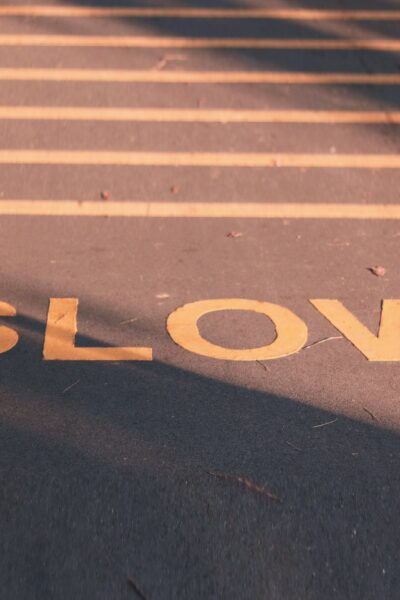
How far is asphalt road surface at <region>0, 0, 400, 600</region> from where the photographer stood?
3984mm

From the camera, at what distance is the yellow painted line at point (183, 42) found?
9680 millimetres

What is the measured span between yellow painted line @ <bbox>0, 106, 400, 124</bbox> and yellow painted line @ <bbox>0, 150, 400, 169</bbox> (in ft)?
1.92

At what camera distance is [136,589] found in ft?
12.2

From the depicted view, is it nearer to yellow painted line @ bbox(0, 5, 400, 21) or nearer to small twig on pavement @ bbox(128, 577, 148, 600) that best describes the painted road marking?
small twig on pavement @ bbox(128, 577, 148, 600)

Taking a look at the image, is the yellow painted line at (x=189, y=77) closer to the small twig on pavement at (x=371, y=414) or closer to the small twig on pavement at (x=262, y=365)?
the small twig on pavement at (x=262, y=365)

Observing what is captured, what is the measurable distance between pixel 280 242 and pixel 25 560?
3388 mm

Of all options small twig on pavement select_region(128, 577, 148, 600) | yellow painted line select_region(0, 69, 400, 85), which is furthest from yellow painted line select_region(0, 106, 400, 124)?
small twig on pavement select_region(128, 577, 148, 600)

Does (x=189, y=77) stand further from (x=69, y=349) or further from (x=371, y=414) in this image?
(x=371, y=414)

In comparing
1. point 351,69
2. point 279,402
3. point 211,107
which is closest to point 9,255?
point 279,402

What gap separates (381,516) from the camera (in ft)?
13.6

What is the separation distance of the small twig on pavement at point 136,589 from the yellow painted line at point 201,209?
3.72m

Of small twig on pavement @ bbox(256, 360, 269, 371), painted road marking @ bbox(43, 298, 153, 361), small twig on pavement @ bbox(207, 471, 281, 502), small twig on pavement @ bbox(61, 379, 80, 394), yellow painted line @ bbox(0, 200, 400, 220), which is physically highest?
small twig on pavement @ bbox(207, 471, 281, 502)

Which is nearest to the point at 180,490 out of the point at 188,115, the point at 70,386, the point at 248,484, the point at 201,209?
the point at 248,484

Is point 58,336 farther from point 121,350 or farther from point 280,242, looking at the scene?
point 280,242
